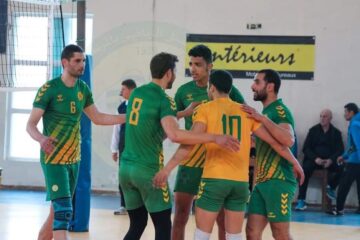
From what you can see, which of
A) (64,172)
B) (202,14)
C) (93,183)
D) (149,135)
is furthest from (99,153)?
(149,135)

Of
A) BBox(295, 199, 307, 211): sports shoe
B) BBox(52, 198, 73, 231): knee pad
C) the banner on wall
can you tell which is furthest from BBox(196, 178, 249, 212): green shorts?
the banner on wall

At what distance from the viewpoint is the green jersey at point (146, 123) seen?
6.10 meters

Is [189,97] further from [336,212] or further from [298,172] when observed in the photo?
[336,212]

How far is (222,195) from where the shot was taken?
6.14m

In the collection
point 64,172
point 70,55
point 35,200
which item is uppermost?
point 70,55

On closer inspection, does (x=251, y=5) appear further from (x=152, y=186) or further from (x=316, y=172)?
(x=152, y=186)

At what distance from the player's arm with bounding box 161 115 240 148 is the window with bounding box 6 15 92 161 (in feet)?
29.3

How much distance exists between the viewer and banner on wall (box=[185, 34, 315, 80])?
14000 millimetres

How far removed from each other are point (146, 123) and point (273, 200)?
4.40ft

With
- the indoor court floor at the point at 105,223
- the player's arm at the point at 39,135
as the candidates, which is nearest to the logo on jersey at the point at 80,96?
the player's arm at the point at 39,135

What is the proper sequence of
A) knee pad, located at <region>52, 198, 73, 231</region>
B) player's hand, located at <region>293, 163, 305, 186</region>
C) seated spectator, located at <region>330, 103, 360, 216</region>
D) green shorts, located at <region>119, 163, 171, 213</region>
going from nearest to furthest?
green shorts, located at <region>119, 163, 171, 213</region>, player's hand, located at <region>293, 163, 305, 186</region>, knee pad, located at <region>52, 198, 73, 231</region>, seated spectator, located at <region>330, 103, 360, 216</region>

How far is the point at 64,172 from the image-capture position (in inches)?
280

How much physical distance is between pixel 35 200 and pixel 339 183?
217 inches

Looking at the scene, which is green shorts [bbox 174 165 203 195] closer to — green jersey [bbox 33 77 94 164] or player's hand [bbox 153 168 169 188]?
player's hand [bbox 153 168 169 188]
